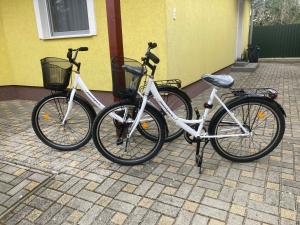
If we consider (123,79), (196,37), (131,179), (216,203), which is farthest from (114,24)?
(196,37)

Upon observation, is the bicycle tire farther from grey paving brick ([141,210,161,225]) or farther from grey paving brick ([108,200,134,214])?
grey paving brick ([141,210,161,225])

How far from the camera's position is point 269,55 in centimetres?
1477

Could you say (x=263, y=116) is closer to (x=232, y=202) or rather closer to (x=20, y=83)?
(x=232, y=202)

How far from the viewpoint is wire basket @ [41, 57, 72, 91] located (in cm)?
322

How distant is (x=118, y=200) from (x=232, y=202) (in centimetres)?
98

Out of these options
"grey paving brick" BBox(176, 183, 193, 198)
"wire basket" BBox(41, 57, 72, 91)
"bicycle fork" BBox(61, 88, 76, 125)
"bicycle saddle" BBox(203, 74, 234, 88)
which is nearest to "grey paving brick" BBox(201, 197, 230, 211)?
"grey paving brick" BBox(176, 183, 193, 198)

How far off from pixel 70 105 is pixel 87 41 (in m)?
2.34

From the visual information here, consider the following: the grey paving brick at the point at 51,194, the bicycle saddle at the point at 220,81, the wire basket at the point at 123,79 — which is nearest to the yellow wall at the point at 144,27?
the wire basket at the point at 123,79

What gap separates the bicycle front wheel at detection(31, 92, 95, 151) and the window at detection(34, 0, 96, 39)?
2.16m

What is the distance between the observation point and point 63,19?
5.58 metres

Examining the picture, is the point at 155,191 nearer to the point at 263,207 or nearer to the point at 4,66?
the point at 263,207

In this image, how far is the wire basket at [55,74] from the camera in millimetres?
3219

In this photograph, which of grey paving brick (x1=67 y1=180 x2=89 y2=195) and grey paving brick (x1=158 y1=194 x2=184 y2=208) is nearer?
grey paving brick (x1=158 y1=194 x2=184 y2=208)

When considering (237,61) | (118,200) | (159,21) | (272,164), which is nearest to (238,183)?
(272,164)
